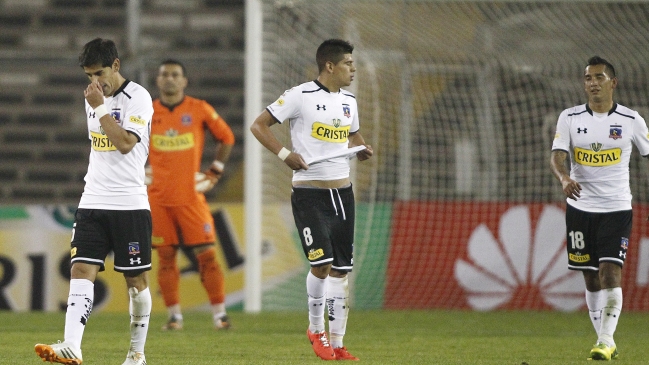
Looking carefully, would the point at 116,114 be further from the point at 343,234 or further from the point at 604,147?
the point at 604,147

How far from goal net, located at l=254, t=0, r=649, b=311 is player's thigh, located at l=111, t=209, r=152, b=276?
5.27 m

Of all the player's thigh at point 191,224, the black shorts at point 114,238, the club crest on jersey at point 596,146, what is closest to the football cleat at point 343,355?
the black shorts at point 114,238

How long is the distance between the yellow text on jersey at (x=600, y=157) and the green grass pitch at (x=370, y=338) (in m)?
1.25

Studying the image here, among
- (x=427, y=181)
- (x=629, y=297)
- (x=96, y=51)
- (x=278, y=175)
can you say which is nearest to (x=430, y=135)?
(x=427, y=181)

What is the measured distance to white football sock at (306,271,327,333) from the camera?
21.7ft

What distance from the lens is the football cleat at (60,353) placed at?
502 centimetres

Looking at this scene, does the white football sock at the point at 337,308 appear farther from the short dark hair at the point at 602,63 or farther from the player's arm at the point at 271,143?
the short dark hair at the point at 602,63

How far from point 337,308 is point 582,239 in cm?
177

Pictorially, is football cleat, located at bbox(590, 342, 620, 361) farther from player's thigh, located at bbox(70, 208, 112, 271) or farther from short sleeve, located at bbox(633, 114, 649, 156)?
player's thigh, located at bbox(70, 208, 112, 271)

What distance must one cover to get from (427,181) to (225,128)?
334cm

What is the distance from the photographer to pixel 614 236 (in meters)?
7.03

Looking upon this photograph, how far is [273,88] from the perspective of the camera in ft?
35.7

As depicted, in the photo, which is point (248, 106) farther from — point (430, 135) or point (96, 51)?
point (96, 51)

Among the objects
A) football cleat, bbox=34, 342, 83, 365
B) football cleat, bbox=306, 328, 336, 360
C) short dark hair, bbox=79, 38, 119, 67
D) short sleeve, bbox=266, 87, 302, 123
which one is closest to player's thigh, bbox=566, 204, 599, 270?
football cleat, bbox=306, 328, 336, 360
